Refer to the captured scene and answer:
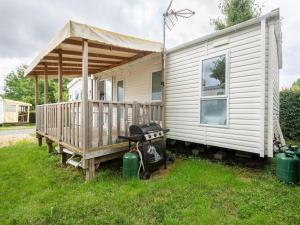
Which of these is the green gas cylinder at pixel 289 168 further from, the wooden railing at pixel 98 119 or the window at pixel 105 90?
the window at pixel 105 90

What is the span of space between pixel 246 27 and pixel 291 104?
6336 mm

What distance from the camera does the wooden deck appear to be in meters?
4.05

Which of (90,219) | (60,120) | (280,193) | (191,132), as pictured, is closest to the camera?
(90,219)

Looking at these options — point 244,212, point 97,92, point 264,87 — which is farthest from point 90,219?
point 97,92

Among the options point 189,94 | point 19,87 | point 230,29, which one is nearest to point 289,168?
point 189,94

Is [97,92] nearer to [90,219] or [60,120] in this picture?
[60,120]

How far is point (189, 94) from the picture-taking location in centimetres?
549

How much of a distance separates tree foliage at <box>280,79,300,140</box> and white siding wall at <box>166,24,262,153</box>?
19.9 feet

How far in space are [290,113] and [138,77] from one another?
23.3 feet

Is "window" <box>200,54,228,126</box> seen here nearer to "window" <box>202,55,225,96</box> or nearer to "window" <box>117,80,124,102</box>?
"window" <box>202,55,225,96</box>

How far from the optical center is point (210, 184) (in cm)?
365

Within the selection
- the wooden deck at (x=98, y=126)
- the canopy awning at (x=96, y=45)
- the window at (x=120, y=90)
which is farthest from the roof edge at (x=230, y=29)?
the window at (x=120, y=90)

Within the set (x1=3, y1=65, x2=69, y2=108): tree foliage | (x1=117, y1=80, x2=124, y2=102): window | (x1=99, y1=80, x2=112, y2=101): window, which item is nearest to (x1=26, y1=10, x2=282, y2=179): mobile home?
(x1=117, y1=80, x2=124, y2=102): window

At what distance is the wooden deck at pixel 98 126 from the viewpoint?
4054mm
